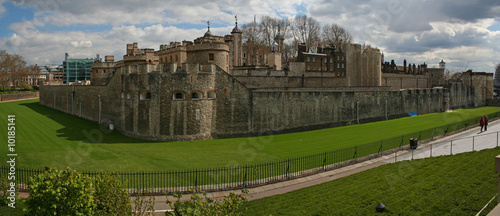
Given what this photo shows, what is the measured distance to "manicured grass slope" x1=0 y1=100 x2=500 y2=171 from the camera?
70.1 ft

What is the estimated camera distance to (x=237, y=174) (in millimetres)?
19188

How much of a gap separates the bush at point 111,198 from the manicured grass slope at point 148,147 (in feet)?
31.5

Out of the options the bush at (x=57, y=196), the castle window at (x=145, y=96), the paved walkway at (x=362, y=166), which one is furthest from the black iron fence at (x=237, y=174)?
the castle window at (x=145, y=96)

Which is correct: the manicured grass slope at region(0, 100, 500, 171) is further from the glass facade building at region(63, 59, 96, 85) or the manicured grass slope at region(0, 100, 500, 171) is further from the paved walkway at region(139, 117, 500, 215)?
the glass facade building at region(63, 59, 96, 85)

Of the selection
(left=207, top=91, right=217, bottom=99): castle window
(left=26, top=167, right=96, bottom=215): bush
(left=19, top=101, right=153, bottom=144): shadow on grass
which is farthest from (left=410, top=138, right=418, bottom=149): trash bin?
(left=26, top=167, right=96, bottom=215): bush

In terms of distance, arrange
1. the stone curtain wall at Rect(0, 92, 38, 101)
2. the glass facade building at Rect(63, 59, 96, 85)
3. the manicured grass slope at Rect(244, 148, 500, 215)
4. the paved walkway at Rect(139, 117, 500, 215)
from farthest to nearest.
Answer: the glass facade building at Rect(63, 59, 96, 85) → the stone curtain wall at Rect(0, 92, 38, 101) → the paved walkway at Rect(139, 117, 500, 215) → the manicured grass slope at Rect(244, 148, 500, 215)

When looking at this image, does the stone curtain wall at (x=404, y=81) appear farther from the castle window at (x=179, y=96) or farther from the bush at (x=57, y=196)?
the bush at (x=57, y=196)

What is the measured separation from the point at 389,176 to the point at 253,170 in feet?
23.2

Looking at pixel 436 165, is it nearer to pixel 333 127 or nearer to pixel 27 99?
pixel 333 127

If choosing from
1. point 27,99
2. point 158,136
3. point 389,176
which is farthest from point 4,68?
point 389,176

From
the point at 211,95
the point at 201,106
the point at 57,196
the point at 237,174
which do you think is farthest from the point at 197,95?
the point at 57,196

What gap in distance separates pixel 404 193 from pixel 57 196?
38.6ft

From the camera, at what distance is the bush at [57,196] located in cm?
966

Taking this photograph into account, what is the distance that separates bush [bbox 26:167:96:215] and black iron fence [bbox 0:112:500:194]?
415 cm
